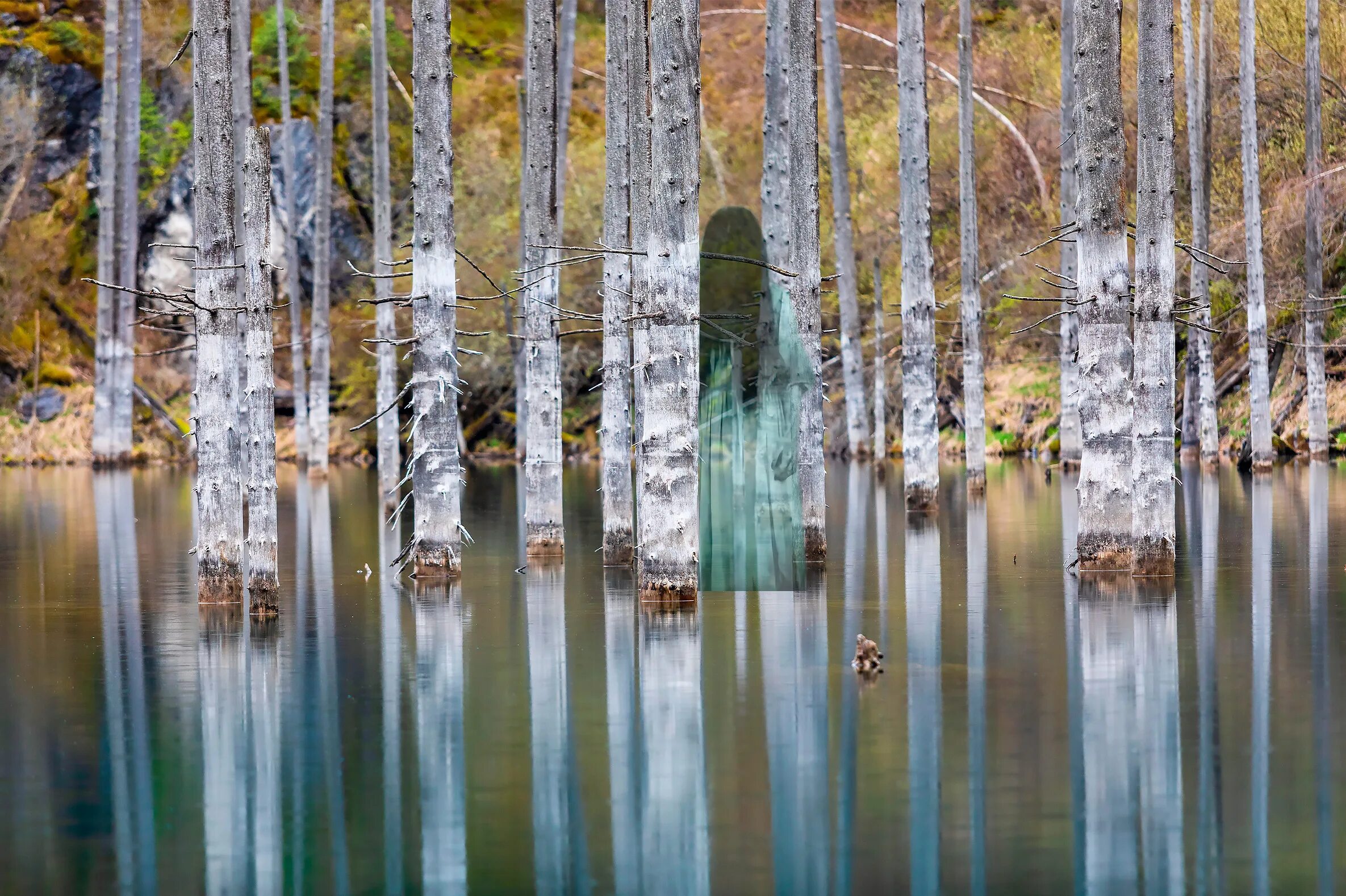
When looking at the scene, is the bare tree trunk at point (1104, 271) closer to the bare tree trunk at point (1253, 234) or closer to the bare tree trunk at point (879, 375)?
the bare tree trunk at point (1253, 234)

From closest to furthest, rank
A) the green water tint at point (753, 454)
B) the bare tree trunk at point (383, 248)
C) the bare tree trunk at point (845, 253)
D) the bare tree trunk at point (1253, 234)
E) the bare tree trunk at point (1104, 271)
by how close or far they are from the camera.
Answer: the bare tree trunk at point (1104, 271), the green water tint at point (753, 454), the bare tree trunk at point (383, 248), the bare tree trunk at point (1253, 234), the bare tree trunk at point (845, 253)

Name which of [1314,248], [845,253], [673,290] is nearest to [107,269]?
[845,253]

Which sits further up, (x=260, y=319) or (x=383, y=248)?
(x=383, y=248)

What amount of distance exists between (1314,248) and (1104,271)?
2343 centimetres

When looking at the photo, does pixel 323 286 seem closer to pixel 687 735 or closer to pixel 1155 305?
pixel 1155 305

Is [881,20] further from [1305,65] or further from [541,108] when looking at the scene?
[541,108]

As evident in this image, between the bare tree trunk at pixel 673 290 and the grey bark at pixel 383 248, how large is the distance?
17.1m

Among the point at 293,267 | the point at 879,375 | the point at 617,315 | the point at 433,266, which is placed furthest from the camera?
the point at 293,267

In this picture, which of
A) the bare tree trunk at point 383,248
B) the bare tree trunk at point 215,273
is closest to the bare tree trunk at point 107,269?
the bare tree trunk at point 383,248

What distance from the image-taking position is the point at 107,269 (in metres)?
52.6

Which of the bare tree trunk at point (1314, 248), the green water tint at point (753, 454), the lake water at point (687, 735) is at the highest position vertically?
the bare tree trunk at point (1314, 248)

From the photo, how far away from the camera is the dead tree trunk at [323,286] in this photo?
4612cm

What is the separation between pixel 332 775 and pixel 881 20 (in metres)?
64.6

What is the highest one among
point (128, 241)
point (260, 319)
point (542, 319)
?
point (128, 241)
